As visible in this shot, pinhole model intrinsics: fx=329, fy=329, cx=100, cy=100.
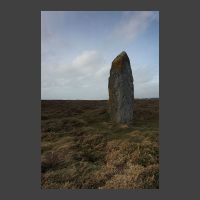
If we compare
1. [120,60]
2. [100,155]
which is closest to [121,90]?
[120,60]

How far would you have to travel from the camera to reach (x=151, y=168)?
17188 mm

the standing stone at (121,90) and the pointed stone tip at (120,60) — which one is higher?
the pointed stone tip at (120,60)

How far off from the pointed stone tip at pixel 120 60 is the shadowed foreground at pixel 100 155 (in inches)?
186

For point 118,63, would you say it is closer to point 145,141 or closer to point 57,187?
point 145,141

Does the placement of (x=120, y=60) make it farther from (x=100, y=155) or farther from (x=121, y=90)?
(x=100, y=155)

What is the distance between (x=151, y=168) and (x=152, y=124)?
11276 millimetres

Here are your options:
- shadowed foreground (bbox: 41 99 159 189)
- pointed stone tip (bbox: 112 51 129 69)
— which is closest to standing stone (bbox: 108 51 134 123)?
pointed stone tip (bbox: 112 51 129 69)

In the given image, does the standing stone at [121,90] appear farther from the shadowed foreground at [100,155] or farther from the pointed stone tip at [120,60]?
the shadowed foreground at [100,155]

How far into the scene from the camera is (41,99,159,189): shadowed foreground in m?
16.2

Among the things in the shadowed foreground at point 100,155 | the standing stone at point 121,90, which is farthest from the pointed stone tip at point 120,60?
the shadowed foreground at point 100,155

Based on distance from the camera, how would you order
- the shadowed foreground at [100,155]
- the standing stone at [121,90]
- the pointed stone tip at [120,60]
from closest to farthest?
the shadowed foreground at [100,155], the standing stone at [121,90], the pointed stone tip at [120,60]

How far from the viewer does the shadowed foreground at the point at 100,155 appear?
1617cm

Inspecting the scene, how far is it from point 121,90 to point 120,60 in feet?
8.46
